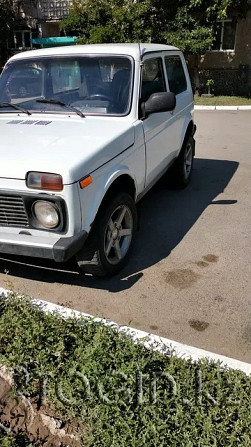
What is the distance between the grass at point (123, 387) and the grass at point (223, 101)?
44.7 feet

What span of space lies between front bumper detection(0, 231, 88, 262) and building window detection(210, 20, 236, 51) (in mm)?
16759

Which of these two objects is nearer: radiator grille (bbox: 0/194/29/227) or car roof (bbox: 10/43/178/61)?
radiator grille (bbox: 0/194/29/227)

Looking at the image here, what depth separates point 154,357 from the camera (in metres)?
2.33

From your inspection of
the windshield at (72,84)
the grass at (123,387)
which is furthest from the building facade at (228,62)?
the grass at (123,387)

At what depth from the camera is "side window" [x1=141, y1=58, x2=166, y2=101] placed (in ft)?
13.0

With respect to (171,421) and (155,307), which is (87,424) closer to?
(171,421)

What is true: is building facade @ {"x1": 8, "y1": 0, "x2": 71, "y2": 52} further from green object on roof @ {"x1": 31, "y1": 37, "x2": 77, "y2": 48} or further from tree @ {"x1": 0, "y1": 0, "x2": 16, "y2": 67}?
green object on roof @ {"x1": 31, "y1": 37, "x2": 77, "y2": 48}

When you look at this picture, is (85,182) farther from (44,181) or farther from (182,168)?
(182,168)

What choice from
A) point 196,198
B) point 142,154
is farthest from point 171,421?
point 196,198

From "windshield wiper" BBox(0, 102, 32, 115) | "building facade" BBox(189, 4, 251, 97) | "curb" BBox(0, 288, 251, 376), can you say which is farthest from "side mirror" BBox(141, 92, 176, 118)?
"building facade" BBox(189, 4, 251, 97)

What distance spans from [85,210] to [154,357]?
1.17 metres

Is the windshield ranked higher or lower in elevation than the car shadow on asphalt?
higher

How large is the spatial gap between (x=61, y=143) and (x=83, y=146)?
19cm

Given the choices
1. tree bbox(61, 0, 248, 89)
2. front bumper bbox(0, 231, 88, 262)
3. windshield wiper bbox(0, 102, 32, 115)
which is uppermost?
tree bbox(61, 0, 248, 89)
